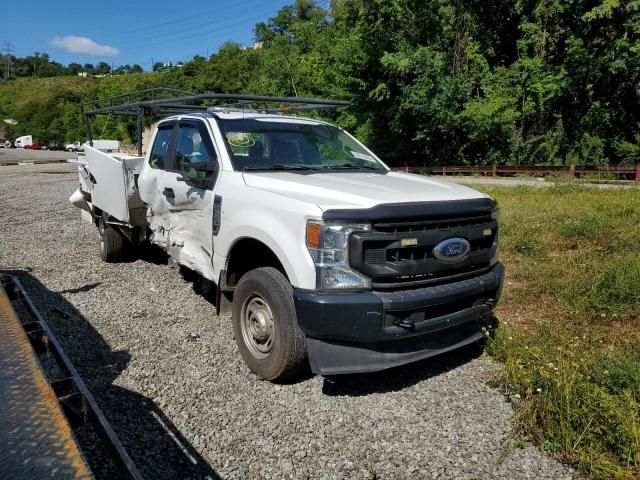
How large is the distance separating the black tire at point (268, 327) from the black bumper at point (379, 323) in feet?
0.59

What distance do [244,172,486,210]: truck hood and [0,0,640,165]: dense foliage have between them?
74.9 feet

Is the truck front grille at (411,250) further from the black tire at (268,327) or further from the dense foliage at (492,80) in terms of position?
the dense foliage at (492,80)

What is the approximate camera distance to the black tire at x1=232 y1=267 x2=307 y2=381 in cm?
333

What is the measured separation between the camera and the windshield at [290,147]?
4.29m

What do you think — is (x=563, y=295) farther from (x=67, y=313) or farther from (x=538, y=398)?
(x=67, y=313)

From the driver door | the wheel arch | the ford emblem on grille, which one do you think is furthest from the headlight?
the driver door

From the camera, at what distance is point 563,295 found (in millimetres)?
5059

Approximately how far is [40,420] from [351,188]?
2.31 m

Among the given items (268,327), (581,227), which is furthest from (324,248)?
(581,227)

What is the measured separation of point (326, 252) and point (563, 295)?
10.4ft

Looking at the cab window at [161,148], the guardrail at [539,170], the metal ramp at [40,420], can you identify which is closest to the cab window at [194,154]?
the cab window at [161,148]

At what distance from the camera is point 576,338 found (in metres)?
4.04

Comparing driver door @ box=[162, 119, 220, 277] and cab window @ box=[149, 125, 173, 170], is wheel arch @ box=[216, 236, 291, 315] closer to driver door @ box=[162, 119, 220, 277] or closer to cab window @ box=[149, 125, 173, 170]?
driver door @ box=[162, 119, 220, 277]

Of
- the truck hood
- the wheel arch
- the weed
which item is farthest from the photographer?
the weed
